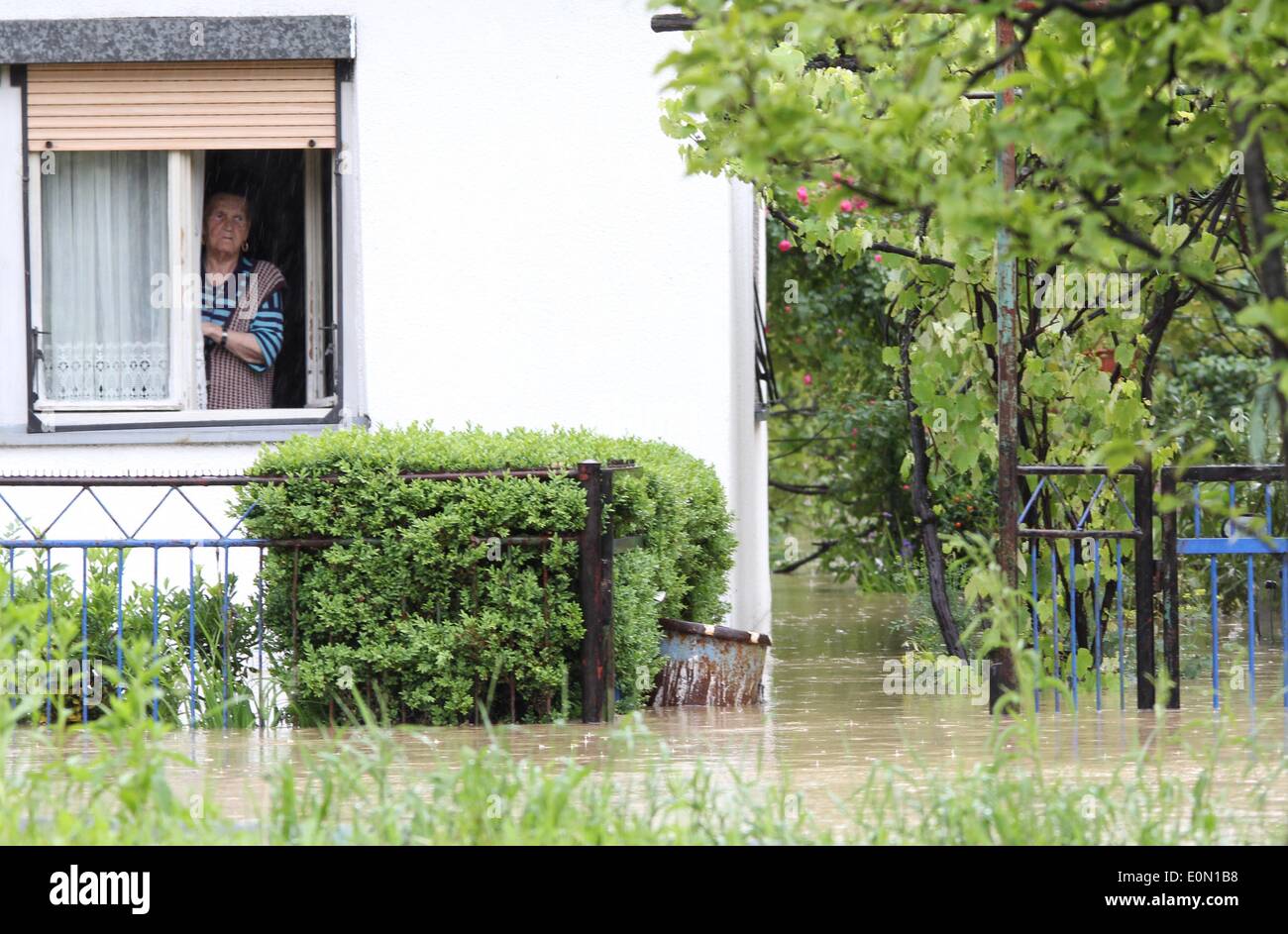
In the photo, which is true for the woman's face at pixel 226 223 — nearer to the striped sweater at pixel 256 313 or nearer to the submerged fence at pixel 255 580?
the striped sweater at pixel 256 313

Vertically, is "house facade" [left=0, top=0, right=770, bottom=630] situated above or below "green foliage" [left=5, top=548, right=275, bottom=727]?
above

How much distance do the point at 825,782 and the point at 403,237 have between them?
4.61 metres

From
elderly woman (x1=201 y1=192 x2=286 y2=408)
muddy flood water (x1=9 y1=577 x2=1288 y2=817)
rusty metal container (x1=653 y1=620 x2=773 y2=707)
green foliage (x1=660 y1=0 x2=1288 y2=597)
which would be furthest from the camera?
elderly woman (x1=201 y1=192 x2=286 y2=408)

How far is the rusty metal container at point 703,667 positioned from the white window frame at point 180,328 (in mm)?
2553

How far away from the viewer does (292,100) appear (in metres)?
9.24

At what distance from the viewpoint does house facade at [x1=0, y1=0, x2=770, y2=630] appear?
9172 mm

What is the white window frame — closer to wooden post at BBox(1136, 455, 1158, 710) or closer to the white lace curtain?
the white lace curtain

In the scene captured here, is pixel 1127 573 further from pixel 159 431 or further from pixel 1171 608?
pixel 159 431

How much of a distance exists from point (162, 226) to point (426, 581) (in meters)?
3.50

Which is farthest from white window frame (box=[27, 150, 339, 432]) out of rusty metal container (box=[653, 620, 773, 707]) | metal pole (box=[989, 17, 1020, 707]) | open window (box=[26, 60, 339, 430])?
metal pole (box=[989, 17, 1020, 707])

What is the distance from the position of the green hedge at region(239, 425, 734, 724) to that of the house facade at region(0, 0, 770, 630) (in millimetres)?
2012

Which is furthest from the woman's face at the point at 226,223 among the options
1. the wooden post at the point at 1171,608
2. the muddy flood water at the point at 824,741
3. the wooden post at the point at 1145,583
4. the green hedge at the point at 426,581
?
the wooden post at the point at 1171,608
